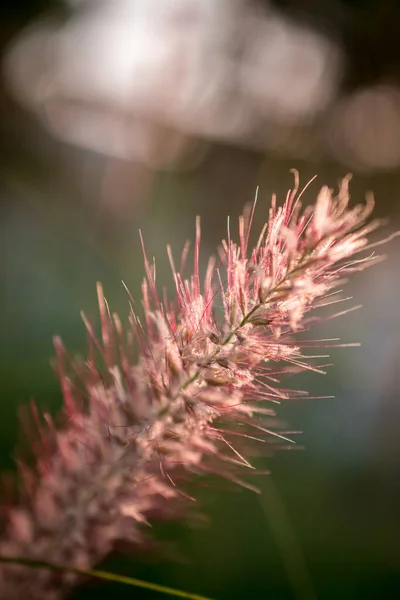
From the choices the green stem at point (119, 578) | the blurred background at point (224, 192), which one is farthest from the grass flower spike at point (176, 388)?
the blurred background at point (224, 192)

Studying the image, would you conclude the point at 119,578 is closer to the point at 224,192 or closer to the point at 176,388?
the point at 176,388

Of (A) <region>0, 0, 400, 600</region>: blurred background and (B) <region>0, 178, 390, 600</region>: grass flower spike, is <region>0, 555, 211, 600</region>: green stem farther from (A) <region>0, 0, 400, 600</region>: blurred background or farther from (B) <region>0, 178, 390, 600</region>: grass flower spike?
(A) <region>0, 0, 400, 600</region>: blurred background

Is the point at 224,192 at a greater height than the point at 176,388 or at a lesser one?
greater

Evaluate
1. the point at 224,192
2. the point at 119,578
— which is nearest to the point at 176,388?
the point at 119,578

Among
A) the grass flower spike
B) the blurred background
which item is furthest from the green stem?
the blurred background

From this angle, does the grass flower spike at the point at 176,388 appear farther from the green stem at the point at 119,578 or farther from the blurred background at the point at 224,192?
the blurred background at the point at 224,192

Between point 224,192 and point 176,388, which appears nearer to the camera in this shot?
point 176,388
